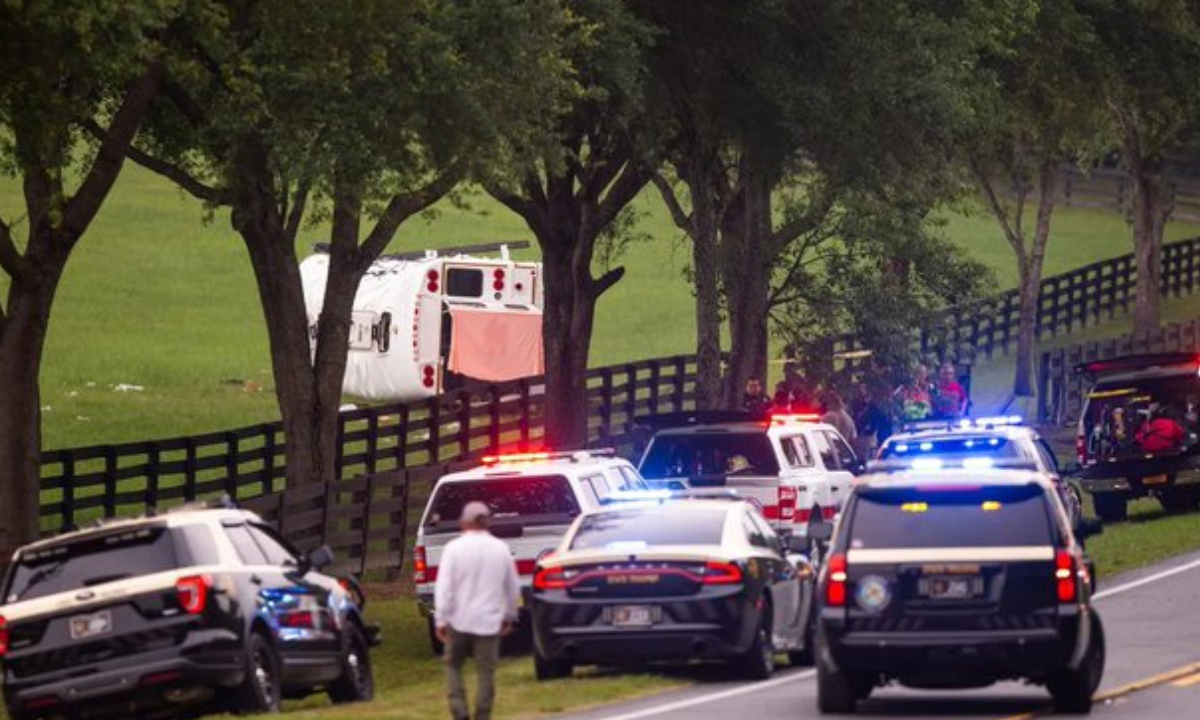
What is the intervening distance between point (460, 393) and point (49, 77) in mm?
19290

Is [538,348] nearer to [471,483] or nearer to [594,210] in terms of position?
[594,210]

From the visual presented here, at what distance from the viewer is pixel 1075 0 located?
45219 millimetres

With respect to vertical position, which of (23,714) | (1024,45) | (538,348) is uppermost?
(1024,45)

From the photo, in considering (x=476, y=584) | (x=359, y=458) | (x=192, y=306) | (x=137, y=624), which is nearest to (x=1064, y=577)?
(x=476, y=584)

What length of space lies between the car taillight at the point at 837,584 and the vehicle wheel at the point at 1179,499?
64.5ft

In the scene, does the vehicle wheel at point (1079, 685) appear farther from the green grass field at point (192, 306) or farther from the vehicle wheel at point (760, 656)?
the green grass field at point (192, 306)

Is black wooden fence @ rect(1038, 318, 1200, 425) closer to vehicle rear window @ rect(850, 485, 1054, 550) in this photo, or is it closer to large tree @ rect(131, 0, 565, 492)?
large tree @ rect(131, 0, 565, 492)

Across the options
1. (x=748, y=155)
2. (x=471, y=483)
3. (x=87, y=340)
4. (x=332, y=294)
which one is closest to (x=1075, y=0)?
(x=748, y=155)

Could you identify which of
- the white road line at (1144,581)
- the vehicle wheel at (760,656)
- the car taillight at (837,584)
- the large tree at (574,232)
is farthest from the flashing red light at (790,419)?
the car taillight at (837,584)

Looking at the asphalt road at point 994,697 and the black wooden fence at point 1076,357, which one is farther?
the black wooden fence at point 1076,357

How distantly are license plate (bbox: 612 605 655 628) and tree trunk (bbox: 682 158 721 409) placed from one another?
1952 cm

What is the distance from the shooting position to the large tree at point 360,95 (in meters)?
28.3

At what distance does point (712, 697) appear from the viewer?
20.7 metres

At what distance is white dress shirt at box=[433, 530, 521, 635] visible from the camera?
18062 millimetres
